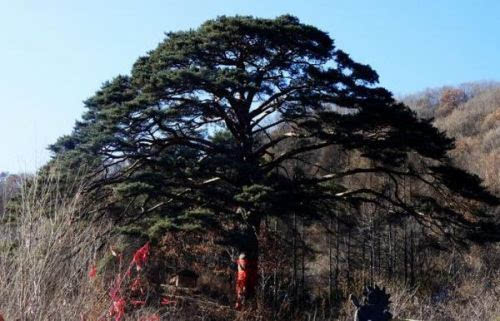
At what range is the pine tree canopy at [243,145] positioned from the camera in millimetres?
17172

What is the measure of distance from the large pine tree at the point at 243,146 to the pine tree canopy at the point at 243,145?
0.12ft

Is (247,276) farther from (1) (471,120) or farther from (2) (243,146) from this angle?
(1) (471,120)

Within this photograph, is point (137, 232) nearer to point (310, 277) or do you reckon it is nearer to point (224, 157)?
point (224, 157)

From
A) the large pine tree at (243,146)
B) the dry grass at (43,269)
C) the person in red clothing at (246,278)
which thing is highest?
the large pine tree at (243,146)

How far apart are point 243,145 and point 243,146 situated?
0.28 feet

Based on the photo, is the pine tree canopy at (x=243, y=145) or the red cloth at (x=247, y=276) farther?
the red cloth at (x=247, y=276)

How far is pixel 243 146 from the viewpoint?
19.9 m

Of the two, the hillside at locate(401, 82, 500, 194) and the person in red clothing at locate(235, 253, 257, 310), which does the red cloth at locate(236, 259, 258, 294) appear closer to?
the person in red clothing at locate(235, 253, 257, 310)

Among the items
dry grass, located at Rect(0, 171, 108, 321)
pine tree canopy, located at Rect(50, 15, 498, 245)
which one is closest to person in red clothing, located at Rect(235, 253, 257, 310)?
pine tree canopy, located at Rect(50, 15, 498, 245)

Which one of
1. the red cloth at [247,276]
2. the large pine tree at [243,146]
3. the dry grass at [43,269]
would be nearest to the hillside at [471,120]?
the large pine tree at [243,146]

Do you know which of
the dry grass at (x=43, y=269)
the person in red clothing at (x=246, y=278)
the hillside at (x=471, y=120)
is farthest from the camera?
the hillside at (x=471, y=120)

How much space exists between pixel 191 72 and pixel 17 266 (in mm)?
11248

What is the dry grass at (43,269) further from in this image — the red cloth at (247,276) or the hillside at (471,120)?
the hillside at (471,120)

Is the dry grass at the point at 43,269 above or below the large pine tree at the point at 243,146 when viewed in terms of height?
below
